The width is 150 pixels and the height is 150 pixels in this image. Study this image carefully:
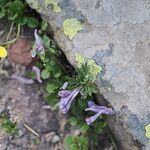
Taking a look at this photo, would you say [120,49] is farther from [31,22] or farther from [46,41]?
[31,22]

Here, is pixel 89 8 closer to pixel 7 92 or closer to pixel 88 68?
pixel 88 68

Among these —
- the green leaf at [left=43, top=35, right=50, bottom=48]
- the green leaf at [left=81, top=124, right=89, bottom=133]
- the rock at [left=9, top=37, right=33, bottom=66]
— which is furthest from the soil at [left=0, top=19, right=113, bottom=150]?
the green leaf at [left=43, top=35, right=50, bottom=48]

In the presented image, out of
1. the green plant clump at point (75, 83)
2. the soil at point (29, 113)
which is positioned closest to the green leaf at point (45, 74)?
the green plant clump at point (75, 83)

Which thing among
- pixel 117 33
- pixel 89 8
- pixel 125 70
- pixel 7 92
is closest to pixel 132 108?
pixel 125 70

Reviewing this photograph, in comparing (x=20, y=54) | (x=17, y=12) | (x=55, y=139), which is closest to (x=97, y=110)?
(x=55, y=139)

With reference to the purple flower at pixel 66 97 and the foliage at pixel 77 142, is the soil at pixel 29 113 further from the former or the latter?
the purple flower at pixel 66 97

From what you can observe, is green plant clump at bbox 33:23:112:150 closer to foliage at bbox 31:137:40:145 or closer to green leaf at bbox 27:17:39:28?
green leaf at bbox 27:17:39:28
